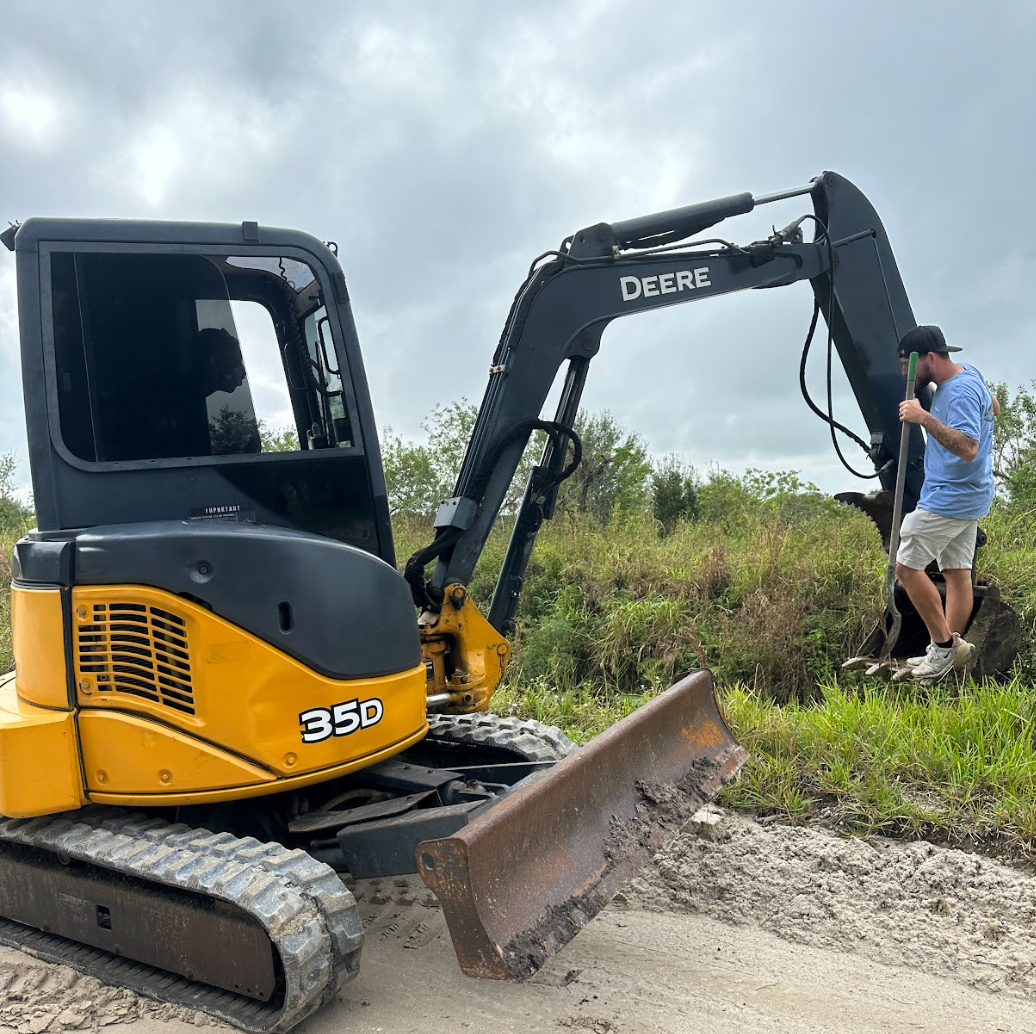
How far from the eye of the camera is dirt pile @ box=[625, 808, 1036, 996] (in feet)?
9.99

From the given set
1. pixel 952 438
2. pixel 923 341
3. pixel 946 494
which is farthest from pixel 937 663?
pixel 923 341

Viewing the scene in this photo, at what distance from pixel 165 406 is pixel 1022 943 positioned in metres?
3.42

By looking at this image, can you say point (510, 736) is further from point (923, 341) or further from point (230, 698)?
point (923, 341)

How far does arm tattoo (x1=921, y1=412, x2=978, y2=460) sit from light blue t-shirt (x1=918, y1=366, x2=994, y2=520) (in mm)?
65

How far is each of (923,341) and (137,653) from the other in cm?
402

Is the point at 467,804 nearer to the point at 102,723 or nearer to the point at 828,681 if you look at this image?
the point at 102,723

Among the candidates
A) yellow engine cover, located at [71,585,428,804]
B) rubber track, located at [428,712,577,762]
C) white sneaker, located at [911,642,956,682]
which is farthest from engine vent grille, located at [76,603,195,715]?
white sneaker, located at [911,642,956,682]

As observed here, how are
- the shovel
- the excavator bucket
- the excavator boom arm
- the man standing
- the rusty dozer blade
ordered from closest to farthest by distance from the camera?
the rusty dozer blade, the excavator boom arm, the shovel, the man standing, the excavator bucket

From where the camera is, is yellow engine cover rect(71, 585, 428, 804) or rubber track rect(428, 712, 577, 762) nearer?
yellow engine cover rect(71, 585, 428, 804)

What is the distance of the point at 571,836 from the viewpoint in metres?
2.95

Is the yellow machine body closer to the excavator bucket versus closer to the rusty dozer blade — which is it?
the rusty dozer blade

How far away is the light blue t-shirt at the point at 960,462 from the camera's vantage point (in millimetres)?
4957

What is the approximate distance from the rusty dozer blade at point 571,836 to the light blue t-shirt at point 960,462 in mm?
2038

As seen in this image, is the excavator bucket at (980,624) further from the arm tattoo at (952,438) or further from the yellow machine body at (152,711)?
the yellow machine body at (152,711)
